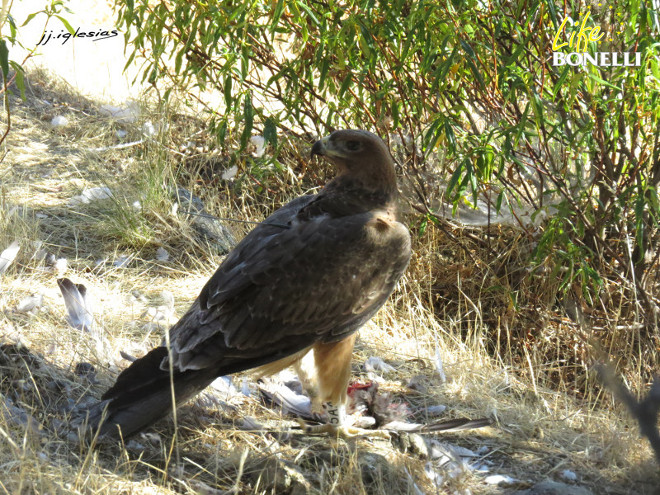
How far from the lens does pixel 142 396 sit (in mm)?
2930

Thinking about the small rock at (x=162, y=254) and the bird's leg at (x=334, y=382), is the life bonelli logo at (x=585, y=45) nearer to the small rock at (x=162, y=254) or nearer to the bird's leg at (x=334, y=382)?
the bird's leg at (x=334, y=382)

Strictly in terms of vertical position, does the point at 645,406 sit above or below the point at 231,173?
above

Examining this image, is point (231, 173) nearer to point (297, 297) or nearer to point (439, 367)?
point (439, 367)

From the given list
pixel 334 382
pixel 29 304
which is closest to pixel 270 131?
pixel 29 304

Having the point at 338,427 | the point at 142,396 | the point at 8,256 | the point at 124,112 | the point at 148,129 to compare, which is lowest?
the point at 338,427

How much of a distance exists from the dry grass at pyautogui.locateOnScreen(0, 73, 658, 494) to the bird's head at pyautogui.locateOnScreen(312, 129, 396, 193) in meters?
1.10

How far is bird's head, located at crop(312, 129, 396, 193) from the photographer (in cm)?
A: 318

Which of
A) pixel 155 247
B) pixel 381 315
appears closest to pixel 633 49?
pixel 381 315

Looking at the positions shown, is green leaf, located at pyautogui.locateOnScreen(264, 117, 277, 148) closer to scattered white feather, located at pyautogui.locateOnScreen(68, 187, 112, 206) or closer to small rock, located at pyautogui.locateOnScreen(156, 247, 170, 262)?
small rock, located at pyautogui.locateOnScreen(156, 247, 170, 262)

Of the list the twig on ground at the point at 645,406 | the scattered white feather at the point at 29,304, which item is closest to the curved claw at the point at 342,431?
the scattered white feather at the point at 29,304

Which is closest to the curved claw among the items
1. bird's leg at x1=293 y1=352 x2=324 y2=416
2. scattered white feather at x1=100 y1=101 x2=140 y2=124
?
bird's leg at x1=293 y1=352 x2=324 y2=416

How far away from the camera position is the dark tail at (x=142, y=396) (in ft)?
9.36

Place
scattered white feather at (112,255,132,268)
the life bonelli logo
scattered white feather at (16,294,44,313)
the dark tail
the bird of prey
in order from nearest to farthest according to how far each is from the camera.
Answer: the dark tail
the bird of prey
the life bonelli logo
scattered white feather at (16,294,44,313)
scattered white feather at (112,255,132,268)

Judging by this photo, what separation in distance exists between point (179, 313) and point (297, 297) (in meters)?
1.47
